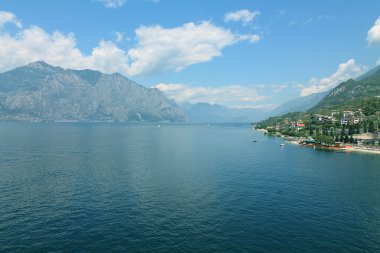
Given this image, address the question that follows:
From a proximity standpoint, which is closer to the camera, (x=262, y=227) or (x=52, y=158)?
(x=262, y=227)

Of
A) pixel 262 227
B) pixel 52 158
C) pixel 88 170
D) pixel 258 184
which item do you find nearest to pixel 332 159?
pixel 258 184

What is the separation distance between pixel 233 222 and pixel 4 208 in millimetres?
65321

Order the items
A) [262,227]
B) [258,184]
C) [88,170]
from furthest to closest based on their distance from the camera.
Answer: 1. [88,170]
2. [258,184]
3. [262,227]

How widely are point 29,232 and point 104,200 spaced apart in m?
26.0

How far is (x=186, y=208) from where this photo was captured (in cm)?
8775

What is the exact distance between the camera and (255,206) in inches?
3597

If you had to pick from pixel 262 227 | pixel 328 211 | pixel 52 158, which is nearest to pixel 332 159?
pixel 328 211

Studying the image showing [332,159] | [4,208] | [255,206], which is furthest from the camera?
[332,159]

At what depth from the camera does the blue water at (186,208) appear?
66.8 metres

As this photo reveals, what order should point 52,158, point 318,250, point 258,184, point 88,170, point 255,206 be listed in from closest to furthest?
point 318,250 < point 255,206 < point 258,184 < point 88,170 < point 52,158

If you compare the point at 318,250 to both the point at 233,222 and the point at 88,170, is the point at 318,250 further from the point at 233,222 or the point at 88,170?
the point at 88,170

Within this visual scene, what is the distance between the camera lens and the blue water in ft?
219

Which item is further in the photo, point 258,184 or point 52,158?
point 52,158

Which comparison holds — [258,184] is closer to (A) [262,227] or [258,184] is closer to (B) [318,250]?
(A) [262,227]
